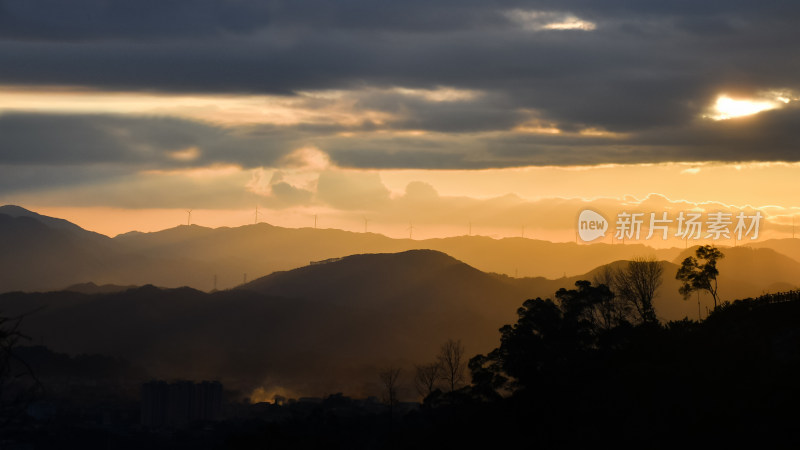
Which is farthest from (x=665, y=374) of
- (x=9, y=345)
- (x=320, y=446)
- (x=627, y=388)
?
(x=9, y=345)

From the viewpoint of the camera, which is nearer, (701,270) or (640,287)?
(701,270)

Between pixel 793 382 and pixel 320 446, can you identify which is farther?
pixel 320 446

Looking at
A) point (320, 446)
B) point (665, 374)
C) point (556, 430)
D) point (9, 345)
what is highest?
point (9, 345)

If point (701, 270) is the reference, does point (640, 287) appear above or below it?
below

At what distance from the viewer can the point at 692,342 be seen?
131 metres

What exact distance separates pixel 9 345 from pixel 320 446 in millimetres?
142559

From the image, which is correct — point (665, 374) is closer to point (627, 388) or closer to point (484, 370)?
point (627, 388)

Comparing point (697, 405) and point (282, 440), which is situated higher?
point (697, 405)

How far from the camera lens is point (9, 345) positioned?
25516 mm

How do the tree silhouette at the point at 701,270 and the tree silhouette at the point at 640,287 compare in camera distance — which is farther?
the tree silhouette at the point at 640,287

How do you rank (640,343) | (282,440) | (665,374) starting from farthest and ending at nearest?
(282,440), (640,343), (665,374)

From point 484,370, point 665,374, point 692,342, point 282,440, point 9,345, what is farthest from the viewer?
point 484,370

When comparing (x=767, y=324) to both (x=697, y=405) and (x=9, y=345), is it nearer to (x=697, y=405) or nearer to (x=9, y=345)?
(x=697, y=405)

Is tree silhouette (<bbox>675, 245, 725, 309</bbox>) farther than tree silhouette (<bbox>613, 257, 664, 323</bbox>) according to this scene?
No
